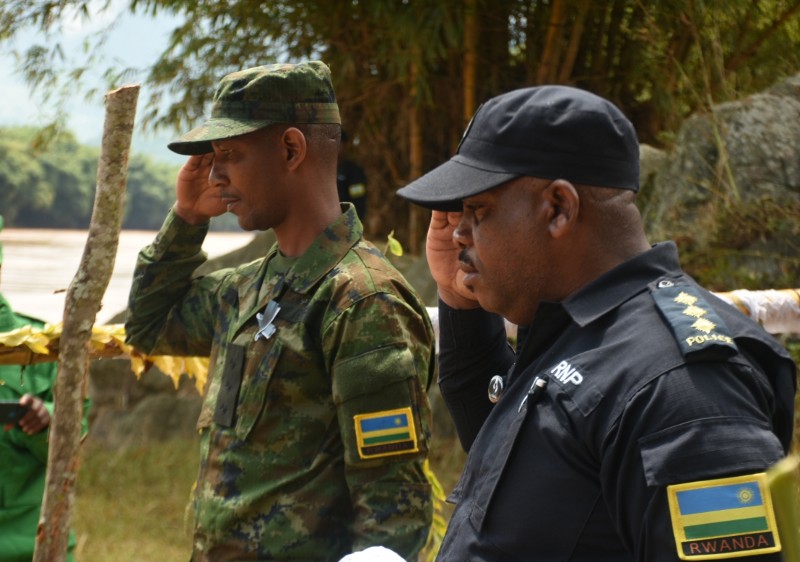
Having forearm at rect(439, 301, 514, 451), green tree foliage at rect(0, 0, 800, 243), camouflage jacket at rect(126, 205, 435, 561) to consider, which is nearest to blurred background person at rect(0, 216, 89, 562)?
camouflage jacket at rect(126, 205, 435, 561)

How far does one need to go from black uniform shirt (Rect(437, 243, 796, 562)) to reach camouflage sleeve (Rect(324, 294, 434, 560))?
56 centimetres

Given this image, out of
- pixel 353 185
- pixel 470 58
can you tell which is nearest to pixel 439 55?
pixel 470 58

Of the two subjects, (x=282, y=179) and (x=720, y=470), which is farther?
(x=282, y=179)

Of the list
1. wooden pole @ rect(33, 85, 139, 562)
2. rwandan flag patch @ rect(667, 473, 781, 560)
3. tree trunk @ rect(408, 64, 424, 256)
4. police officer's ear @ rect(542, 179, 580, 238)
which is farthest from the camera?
tree trunk @ rect(408, 64, 424, 256)

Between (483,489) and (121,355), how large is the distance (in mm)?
1725

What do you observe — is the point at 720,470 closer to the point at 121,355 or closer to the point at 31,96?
the point at 121,355

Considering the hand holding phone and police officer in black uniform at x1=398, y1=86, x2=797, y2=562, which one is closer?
police officer in black uniform at x1=398, y1=86, x2=797, y2=562

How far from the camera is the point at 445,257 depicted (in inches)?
71.4

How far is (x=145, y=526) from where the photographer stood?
18.0 ft

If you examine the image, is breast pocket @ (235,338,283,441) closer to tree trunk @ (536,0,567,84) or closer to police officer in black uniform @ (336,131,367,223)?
tree trunk @ (536,0,567,84)

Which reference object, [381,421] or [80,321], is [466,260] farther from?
[80,321]

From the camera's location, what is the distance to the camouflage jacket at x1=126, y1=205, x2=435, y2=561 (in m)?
1.98

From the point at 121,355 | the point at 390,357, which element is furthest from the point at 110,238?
the point at 121,355

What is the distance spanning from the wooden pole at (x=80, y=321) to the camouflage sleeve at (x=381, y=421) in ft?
1.60
